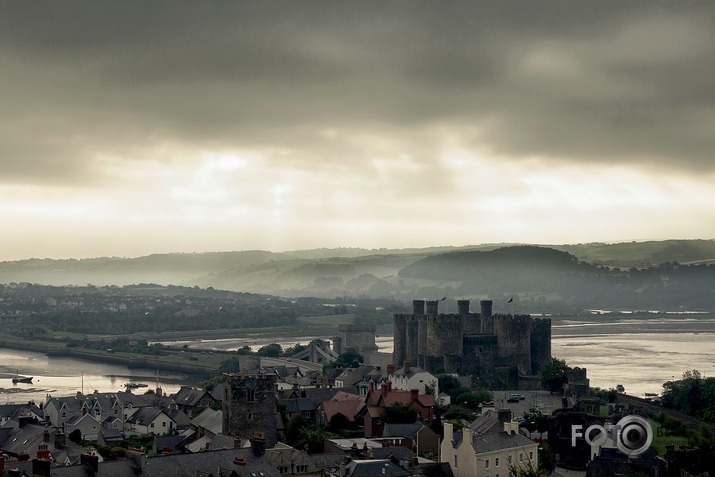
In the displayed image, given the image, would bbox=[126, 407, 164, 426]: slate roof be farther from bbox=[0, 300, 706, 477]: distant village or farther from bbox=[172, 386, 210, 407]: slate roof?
bbox=[172, 386, 210, 407]: slate roof

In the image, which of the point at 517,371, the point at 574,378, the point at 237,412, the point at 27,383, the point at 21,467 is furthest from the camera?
the point at 27,383

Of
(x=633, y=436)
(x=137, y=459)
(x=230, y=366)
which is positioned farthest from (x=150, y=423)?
(x=230, y=366)

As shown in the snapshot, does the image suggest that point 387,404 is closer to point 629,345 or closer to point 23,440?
point 23,440

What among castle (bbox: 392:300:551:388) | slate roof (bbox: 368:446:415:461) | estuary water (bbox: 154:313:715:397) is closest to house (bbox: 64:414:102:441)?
slate roof (bbox: 368:446:415:461)

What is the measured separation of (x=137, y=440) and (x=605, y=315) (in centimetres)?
15651

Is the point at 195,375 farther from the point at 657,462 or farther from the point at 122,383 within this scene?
the point at 657,462

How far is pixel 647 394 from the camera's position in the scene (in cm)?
6500

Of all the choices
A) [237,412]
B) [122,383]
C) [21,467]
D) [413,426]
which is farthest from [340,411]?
[122,383]

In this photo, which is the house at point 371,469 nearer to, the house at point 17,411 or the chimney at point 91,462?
the chimney at point 91,462

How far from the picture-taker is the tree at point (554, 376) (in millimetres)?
63688

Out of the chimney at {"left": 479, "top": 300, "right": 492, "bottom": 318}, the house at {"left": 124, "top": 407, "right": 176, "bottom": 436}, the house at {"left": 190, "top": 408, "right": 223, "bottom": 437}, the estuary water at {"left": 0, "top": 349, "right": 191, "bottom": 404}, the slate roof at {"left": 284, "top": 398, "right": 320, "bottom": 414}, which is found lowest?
the estuary water at {"left": 0, "top": 349, "right": 191, "bottom": 404}

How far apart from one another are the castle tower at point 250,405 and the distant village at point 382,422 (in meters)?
0.04

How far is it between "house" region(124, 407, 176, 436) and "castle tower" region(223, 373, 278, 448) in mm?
10837

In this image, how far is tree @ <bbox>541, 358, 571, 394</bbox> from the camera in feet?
209
